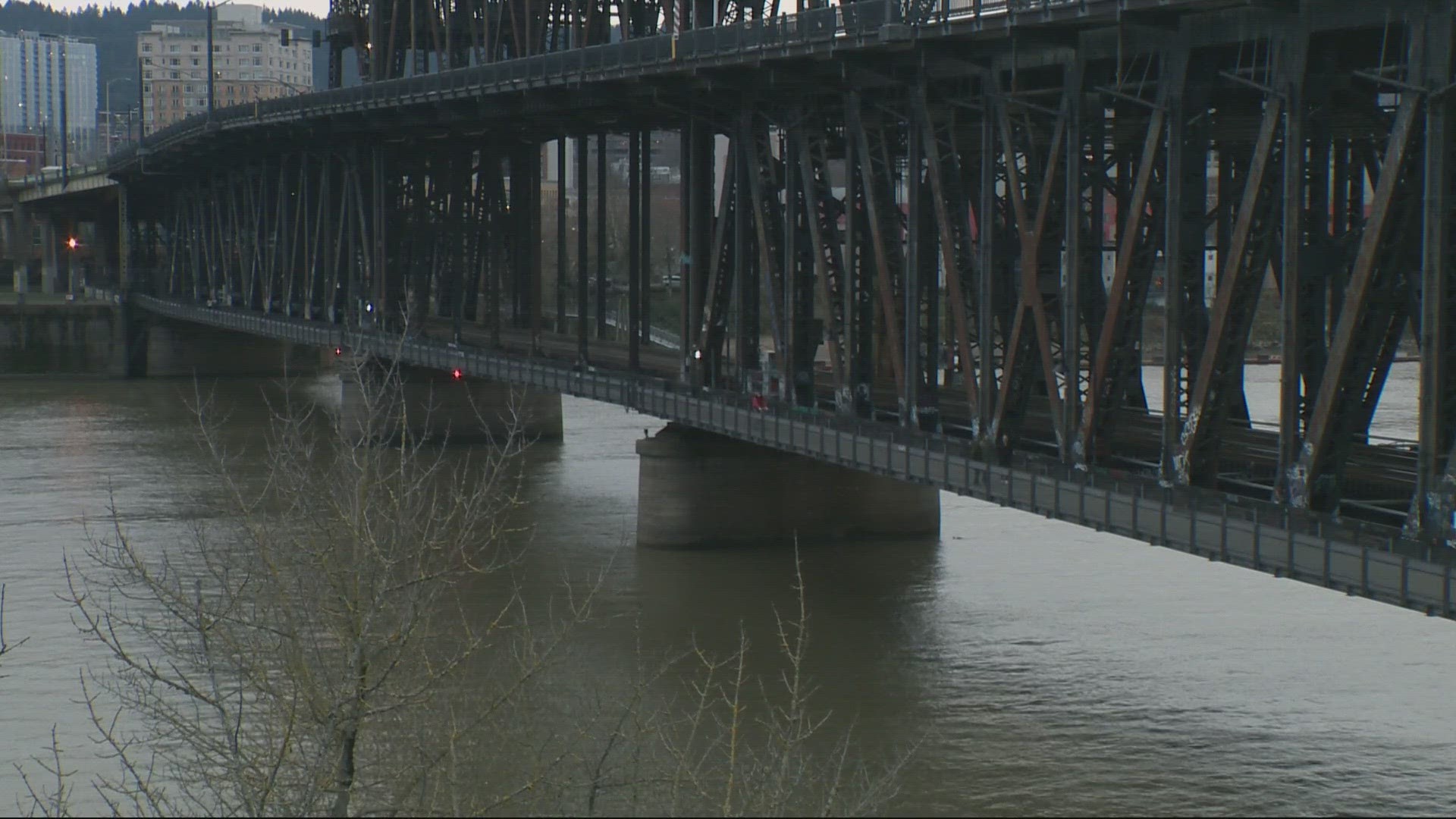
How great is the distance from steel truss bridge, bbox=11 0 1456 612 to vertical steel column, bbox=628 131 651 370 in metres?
0.22

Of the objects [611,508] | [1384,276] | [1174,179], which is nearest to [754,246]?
Result: [611,508]

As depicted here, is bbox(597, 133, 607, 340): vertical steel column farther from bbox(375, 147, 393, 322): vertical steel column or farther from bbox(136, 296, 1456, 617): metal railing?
bbox(375, 147, 393, 322): vertical steel column

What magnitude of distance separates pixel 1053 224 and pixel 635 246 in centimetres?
2243

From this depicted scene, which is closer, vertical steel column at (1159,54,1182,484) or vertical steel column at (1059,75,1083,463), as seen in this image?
vertical steel column at (1159,54,1182,484)

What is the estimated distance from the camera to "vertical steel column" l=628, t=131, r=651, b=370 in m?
58.0

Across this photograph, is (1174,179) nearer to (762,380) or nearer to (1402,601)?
(1402,601)

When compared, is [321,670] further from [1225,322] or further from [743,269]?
[743,269]

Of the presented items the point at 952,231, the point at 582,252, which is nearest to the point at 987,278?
the point at 952,231

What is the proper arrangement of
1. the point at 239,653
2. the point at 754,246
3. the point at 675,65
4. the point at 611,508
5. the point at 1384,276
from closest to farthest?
the point at 239,653, the point at 1384,276, the point at 675,65, the point at 754,246, the point at 611,508

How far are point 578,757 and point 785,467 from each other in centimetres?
2409

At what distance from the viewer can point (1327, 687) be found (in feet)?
113

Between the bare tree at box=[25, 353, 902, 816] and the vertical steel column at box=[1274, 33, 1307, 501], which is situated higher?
the vertical steel column at box=[1274, 33, 1307, 501]

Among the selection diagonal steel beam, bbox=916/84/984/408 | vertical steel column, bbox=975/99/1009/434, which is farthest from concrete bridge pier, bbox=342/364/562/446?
vertical steel column, bbox=975/99/1009/434

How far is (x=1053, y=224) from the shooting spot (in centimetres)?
3862
